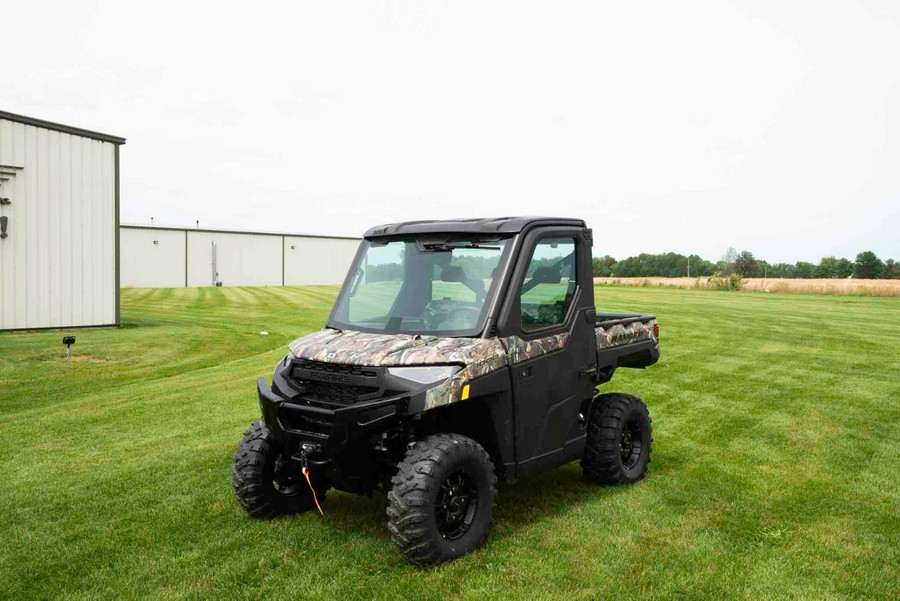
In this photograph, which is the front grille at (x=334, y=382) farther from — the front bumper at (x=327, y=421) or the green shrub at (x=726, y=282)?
the green shrub at (x=726, y=282)

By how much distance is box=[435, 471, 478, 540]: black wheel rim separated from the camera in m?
5.20

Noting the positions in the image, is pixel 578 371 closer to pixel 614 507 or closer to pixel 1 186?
pixel 614 507

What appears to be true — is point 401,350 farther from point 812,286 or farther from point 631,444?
point 812,286

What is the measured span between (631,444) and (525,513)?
5.52ft

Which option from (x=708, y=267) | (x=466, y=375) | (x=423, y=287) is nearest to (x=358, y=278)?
(x=423, y=287)

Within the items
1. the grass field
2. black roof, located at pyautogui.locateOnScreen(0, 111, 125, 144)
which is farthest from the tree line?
black roof, located at pyautogui.locateOnScreen(0, 111, 125, 144)

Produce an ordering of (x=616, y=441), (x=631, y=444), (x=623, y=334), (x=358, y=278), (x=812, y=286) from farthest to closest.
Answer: (x=812, y=286), (x=631, y=444), (x=623, y=334), (x=616, y=441), (x=358, y=278)

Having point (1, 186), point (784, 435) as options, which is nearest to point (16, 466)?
point (784, 435)

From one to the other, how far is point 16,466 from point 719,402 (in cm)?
943

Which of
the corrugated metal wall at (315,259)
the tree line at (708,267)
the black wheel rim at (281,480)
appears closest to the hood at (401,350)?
the black wheel rim at (281,480)

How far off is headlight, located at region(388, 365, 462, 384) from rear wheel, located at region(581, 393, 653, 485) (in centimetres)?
224

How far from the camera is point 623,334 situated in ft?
24.0

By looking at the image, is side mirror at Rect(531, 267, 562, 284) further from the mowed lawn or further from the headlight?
the mowed lawn

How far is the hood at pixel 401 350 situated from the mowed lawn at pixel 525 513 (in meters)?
1.37
